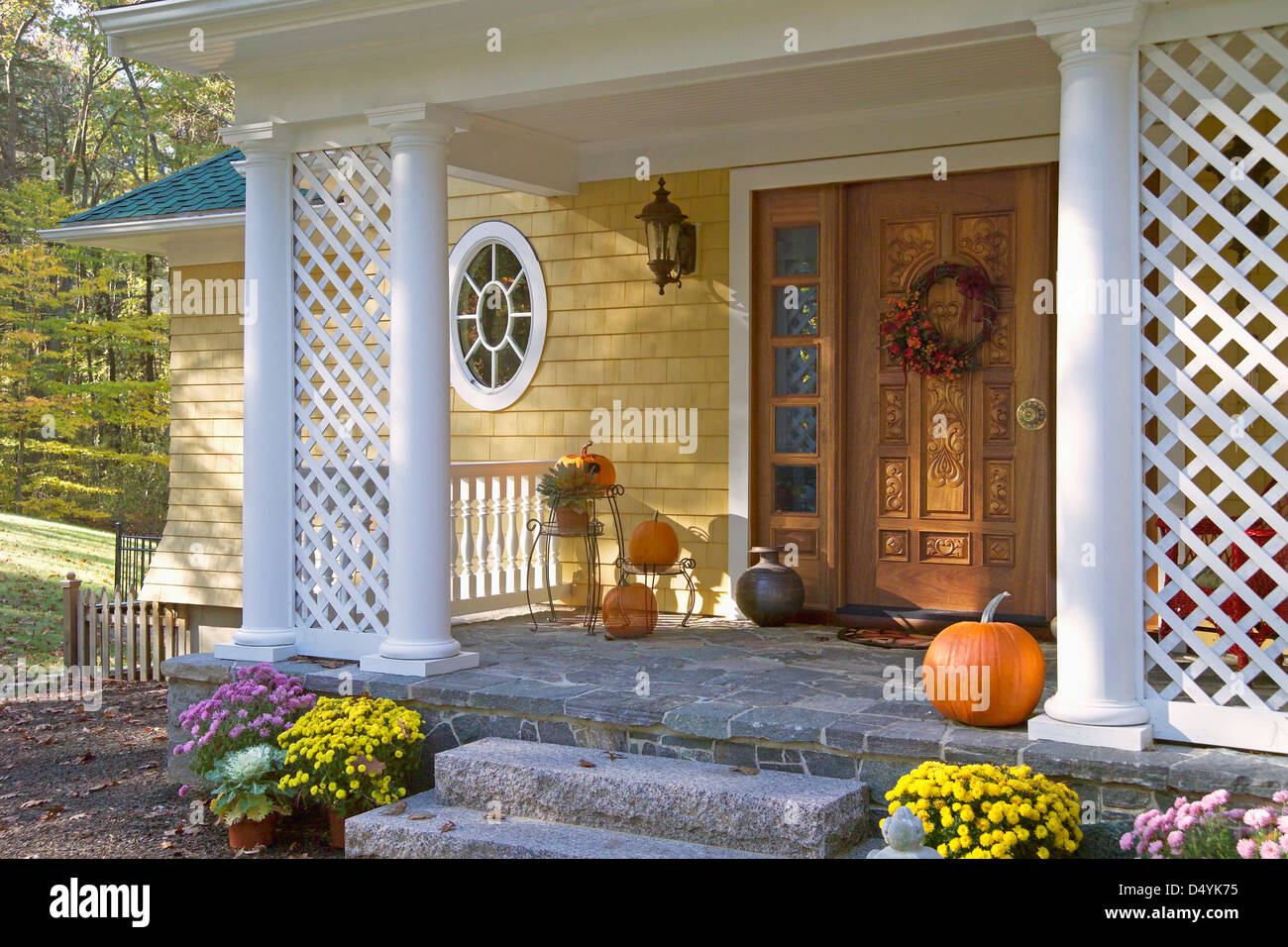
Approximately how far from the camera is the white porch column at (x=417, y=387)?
5559 millimetres

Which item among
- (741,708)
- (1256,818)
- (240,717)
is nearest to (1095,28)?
(1256,818)

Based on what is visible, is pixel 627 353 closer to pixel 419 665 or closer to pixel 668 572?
pixel 668 572

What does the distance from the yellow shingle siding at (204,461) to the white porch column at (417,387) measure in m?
4.25

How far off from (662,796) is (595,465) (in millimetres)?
3124

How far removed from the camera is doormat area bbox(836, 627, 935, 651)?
6125mm

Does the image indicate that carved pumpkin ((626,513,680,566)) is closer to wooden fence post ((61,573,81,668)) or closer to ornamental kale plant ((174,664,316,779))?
ornamental kale plant ((174,664,316,779))

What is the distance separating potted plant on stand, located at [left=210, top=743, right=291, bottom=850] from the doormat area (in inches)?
116

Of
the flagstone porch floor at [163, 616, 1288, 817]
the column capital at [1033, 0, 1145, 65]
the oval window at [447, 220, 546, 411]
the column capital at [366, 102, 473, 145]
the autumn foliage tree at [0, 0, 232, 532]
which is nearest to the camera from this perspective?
the flagstone porch floor at [163, 616, 1288, 817]

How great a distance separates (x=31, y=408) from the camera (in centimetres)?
1867

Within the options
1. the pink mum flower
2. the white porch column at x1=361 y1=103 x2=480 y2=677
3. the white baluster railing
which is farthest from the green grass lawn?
the pink mum flower

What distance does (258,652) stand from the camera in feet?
19.6

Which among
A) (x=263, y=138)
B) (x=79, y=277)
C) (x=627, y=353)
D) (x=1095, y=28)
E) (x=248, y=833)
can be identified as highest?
(x=79, y=277)

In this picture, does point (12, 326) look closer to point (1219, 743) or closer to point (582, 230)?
point (582, 230)

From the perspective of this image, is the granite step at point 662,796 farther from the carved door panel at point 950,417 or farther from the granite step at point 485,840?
the carved door panel at point 950,417
